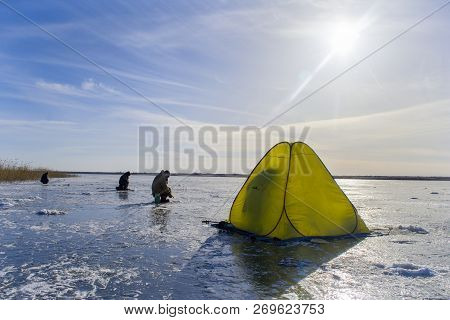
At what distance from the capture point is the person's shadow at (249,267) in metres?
5.30

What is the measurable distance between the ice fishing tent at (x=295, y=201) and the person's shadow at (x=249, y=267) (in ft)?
1.61

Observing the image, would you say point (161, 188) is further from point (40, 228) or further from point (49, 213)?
point (40, 228)

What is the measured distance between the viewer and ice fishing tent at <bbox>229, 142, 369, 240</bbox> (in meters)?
9.41

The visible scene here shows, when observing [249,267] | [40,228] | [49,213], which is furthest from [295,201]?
[49,213]

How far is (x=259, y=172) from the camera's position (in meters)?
10.5

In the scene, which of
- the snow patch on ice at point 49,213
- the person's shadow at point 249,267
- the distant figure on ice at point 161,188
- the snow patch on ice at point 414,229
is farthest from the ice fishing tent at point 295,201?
the distant figure on ice at point 161,188

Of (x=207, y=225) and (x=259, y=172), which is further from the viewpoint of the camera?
(x=207, y=225)

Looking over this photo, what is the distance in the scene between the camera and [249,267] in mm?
6660

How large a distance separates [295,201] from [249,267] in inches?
127
